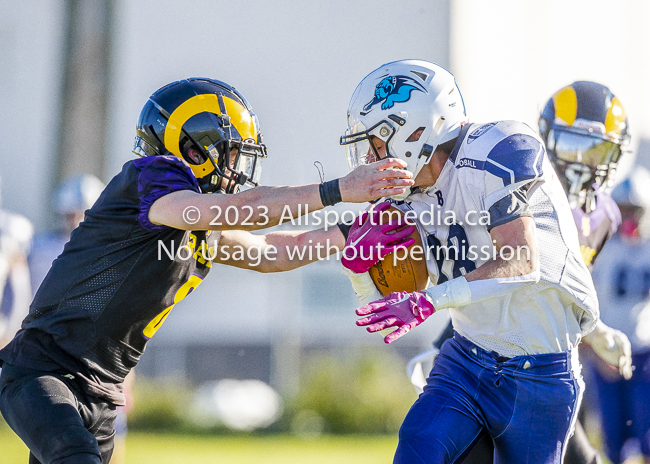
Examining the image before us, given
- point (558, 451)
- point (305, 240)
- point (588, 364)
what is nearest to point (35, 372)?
point (305, 240)

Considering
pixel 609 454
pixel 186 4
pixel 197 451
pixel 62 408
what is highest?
pixel 186 4

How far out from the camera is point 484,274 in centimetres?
250

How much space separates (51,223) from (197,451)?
656 cm

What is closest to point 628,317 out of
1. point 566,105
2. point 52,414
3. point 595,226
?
point 595,226

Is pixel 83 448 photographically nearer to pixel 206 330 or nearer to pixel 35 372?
pixel 35 372

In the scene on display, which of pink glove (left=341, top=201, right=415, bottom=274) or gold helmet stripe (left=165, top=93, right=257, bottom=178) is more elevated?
gold helmet stripe (left=165, top=93, right=257, bottom=178)

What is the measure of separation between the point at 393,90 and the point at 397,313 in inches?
38.1

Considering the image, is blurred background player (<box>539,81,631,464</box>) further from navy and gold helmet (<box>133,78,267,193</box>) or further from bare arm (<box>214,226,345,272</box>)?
navy and gold helmet (<box>133,78,267,193</box>)

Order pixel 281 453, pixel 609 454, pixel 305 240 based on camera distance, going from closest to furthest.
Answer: pixel 305 240, pixel 609 454, pixel 281 453

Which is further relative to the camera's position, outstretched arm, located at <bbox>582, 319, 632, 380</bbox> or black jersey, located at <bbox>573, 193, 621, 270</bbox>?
black jersey, located at <bbox>573, 193, 621, 270</bbox>

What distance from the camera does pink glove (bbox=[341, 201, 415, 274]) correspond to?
2.94 metres

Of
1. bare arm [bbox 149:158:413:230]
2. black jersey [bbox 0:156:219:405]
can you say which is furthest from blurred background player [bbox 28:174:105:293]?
bare arm [bbox 149:158:413:230]

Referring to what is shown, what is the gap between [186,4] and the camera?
1271 centimetres

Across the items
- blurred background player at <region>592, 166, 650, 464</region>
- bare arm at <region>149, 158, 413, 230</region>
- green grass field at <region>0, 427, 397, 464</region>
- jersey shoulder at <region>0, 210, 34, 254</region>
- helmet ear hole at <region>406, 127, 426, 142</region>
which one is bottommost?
green grass field at <region>0, 427, 397, 464</region>
